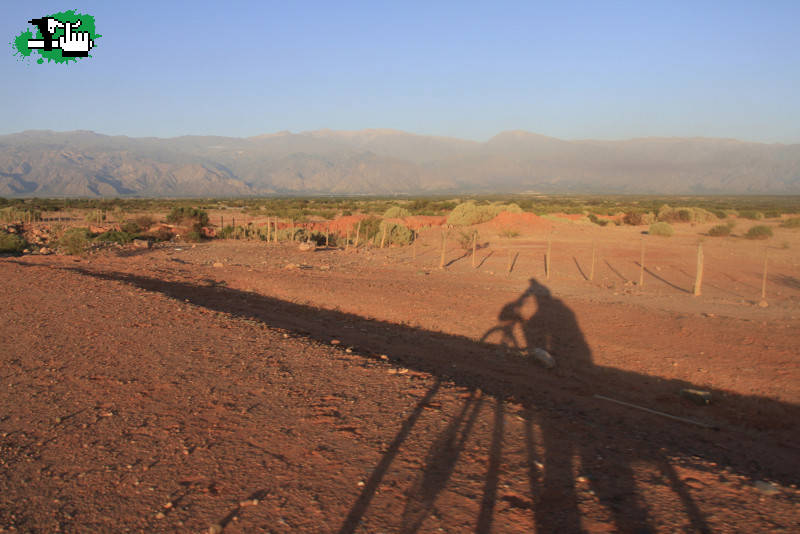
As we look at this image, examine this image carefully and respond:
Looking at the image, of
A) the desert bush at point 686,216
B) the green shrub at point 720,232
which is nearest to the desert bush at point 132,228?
the green shrub at point 720,232

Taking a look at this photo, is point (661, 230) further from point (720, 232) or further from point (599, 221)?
point (599, 221)

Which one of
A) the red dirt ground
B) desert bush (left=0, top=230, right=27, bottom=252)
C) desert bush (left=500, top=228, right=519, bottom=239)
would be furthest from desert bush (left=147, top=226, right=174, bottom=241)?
desert bush (left=500, top=228, right=519, bottom=239)

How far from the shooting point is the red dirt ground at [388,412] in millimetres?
4480

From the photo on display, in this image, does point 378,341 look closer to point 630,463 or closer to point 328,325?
point 328,325

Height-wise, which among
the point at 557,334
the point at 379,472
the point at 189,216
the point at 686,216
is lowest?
the point at 557,334

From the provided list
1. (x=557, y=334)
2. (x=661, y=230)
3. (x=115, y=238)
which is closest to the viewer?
(x=557, y=334)

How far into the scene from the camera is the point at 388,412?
6.52 m

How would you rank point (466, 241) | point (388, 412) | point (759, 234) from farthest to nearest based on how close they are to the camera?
point (759, 234) → point (466, 241) → point (388, 412)

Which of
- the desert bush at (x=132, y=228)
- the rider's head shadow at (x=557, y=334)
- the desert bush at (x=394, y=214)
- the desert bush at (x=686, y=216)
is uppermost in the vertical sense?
the desert bush at (x=686, y=216)

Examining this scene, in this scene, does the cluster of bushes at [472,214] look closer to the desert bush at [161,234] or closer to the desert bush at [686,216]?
the desert bush at [686,216]

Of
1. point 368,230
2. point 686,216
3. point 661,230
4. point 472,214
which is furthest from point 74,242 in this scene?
point 686,216

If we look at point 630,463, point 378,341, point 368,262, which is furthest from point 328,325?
point 368,262

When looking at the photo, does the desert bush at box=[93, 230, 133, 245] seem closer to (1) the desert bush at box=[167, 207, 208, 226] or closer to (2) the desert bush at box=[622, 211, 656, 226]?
(1) the desert bush at box=[167, 207, 208, 226]

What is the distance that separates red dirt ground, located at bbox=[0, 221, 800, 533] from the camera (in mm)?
4480
